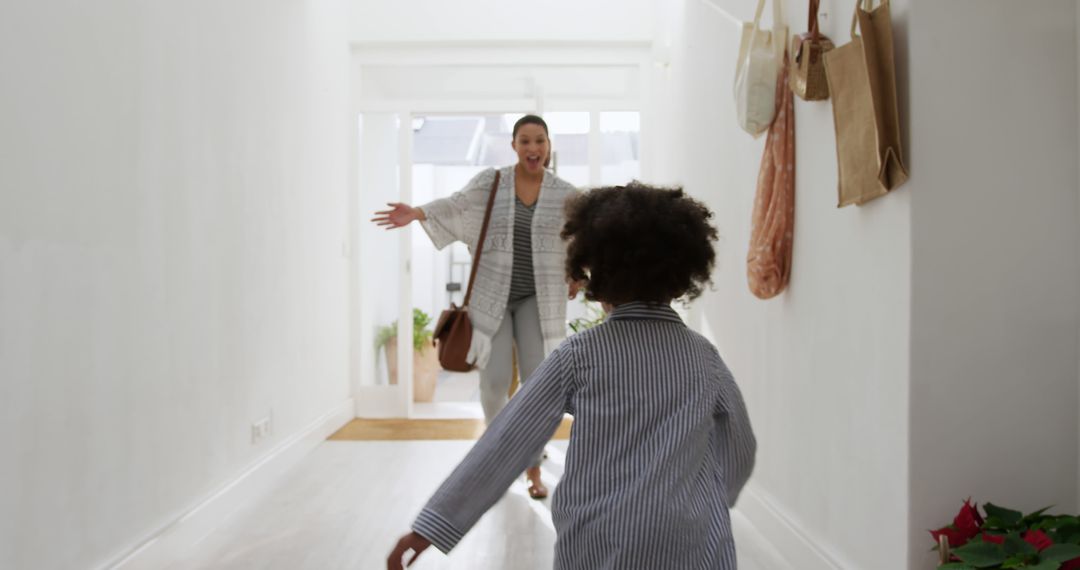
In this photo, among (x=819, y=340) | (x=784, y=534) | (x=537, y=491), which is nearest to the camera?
(x=819, y=340)

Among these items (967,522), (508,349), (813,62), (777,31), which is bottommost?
(967,522)

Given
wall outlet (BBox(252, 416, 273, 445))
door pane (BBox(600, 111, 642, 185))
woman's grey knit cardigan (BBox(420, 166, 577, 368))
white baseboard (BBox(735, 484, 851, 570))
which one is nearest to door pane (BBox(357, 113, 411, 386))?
door pane (BBox(600, 111, 642, 185))

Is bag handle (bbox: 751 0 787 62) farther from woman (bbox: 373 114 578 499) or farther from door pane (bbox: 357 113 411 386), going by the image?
door pane (bbox: 357 113 411 386)

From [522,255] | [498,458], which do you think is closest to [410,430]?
[522,255]

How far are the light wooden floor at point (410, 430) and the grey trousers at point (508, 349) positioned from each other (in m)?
1.18

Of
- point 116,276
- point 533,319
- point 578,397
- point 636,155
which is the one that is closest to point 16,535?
point 116,276

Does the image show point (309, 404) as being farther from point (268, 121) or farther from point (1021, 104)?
point (1021, 104)

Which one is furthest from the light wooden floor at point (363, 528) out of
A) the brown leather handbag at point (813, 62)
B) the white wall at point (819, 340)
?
the brown leather handbag at point (813, 62)

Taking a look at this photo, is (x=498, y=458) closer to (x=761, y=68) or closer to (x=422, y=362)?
(x=761, y=68)

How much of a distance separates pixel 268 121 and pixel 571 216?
2.60 meters

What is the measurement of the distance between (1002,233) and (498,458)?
1.06 metres

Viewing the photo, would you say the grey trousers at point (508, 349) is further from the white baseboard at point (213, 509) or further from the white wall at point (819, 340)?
the white baseboard at point (213, 509)

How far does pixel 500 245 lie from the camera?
2.89 metres

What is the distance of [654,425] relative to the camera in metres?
1.02
